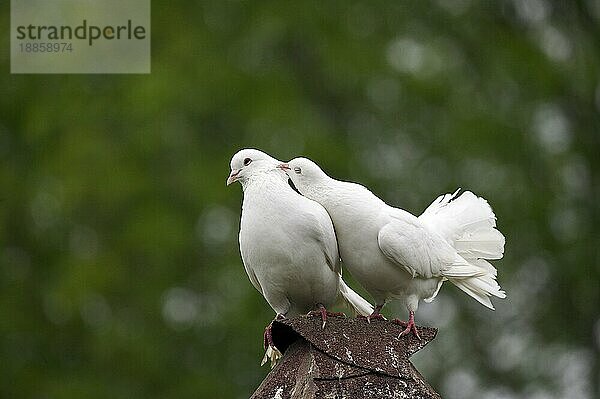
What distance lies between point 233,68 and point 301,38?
4.46 feet

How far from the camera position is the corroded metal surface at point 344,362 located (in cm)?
621

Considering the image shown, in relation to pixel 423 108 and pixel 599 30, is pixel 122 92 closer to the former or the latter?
pixel 423 108

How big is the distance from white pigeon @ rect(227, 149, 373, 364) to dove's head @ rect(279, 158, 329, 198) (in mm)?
61

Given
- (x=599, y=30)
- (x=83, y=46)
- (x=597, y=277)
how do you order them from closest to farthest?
(x=83, y=46)
(x=597, y=277)
(x=599, y=30)

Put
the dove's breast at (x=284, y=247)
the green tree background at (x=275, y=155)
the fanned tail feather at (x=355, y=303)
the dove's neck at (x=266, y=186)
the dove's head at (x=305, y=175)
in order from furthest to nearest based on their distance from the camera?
the green tree background at (x=275, y=155), the fanned tail feather at (x=355, y=303), the dove's head at (x=305, y=175), the dove's neck at (x=266, y=186), the dove's breast at (x=284, y=247)

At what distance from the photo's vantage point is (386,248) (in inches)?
265

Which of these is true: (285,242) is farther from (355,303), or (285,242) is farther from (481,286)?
(481,286)

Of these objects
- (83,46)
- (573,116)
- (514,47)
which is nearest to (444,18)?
(514,47)

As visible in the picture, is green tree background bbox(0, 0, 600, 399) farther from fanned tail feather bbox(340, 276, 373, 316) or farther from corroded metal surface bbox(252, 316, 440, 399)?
corroded metal surface bbox(252, 316, 440, 399)

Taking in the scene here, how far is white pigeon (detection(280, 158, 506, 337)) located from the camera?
6.74m

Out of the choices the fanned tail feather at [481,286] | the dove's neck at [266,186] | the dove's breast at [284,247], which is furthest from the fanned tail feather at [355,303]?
the dove's neck at [266,186]

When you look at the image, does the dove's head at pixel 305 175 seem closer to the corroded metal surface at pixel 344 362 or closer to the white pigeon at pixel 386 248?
the white pigeon at pixel 386 248

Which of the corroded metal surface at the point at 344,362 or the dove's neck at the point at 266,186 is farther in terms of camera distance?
the dove's neck at the point at 266,186

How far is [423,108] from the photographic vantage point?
18.9 metres
